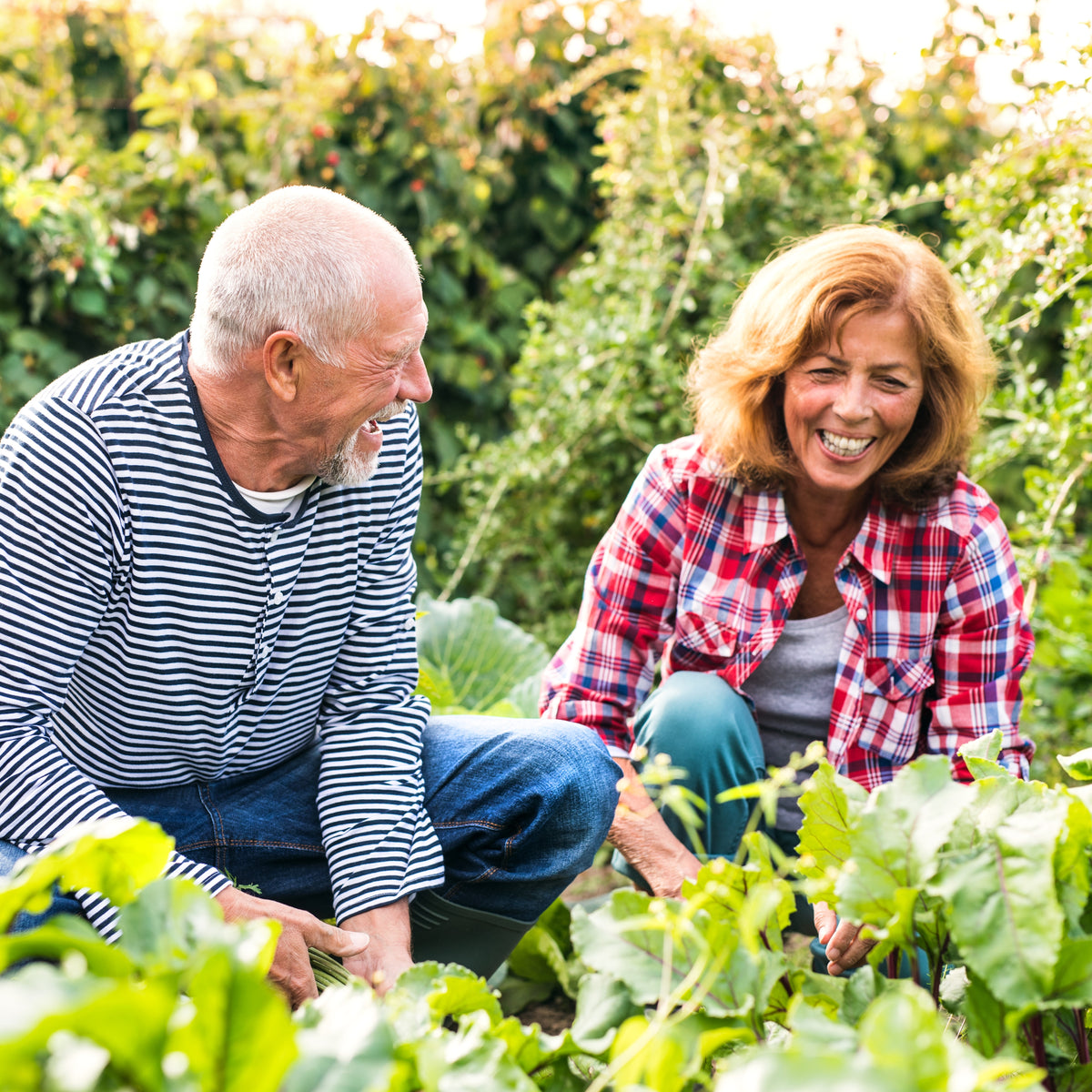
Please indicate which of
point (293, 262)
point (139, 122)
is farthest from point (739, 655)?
point (139, 122)

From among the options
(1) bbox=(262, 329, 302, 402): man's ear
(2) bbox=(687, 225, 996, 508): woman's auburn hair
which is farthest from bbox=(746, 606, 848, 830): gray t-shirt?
(1) bbox=(262, 329, 302, 402): man's ear

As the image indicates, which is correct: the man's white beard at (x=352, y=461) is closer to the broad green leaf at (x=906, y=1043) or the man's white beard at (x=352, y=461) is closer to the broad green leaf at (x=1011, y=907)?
the broad green leaf at (x=1011, y=907)

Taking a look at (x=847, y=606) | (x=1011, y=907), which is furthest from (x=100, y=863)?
(x=847, y=606)

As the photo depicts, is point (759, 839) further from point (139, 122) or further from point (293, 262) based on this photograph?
point (139, 122)

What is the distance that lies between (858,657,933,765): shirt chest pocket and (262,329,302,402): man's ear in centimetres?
104

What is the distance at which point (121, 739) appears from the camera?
1.58m

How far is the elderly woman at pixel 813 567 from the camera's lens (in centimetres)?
183

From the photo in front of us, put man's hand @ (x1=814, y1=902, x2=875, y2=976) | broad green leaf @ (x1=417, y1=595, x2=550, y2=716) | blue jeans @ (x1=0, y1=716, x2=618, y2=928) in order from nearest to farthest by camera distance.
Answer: man's hand @ (x1=814, y1=902, x2=875, y2=976) → blue jeans @ (x1=0, y1=716, x2=618, y2=928) → broad green leaf @ (x1=417, y1=595, x2=550, y2=716)

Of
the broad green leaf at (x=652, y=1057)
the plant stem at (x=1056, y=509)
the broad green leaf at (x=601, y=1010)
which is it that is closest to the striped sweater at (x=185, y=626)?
the broad green leaf at (x=601, y=1010)

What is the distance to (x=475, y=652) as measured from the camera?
273 cm

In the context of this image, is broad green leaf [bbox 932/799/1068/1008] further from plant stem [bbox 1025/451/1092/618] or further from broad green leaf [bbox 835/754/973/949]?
plant stem [bbox 1025/451/1092/618]

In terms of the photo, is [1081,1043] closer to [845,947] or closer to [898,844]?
[898,844]

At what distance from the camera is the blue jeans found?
1688 millimetres

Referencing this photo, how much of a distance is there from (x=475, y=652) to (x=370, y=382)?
51.2 inches
